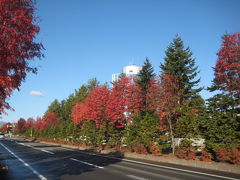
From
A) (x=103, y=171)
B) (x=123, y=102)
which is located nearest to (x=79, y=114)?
(x=123, y=102)

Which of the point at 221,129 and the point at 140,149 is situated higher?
the point at 221,129

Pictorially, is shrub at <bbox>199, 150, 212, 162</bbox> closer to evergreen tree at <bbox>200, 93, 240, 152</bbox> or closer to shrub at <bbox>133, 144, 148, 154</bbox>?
evergreen tree at <bbox>200, 93, 240, 152</bbox>

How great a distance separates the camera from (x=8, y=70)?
726 cm

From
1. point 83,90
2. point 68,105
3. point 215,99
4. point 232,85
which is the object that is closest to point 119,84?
point 232,85

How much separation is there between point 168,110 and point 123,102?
9156 mm

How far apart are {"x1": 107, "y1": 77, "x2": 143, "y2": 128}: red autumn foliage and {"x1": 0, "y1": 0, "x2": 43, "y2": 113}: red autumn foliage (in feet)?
70.4

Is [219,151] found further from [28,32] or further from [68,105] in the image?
[68,105]

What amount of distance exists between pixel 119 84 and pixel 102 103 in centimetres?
391

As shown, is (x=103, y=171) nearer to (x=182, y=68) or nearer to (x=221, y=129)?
(x=221, y=129)

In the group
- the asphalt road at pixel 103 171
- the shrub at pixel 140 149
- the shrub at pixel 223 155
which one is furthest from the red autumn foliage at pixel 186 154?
the shrub at pixel 140 149

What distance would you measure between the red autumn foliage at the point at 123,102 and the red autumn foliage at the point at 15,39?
21.5 metres

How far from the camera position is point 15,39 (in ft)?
22.2

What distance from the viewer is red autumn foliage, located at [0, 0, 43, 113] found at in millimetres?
6727

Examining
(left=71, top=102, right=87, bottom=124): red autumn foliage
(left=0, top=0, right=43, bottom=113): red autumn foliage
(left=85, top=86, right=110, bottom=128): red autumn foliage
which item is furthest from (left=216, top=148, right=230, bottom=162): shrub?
(left=71, top=102, right=87, bottom=124): red autumn foliage
